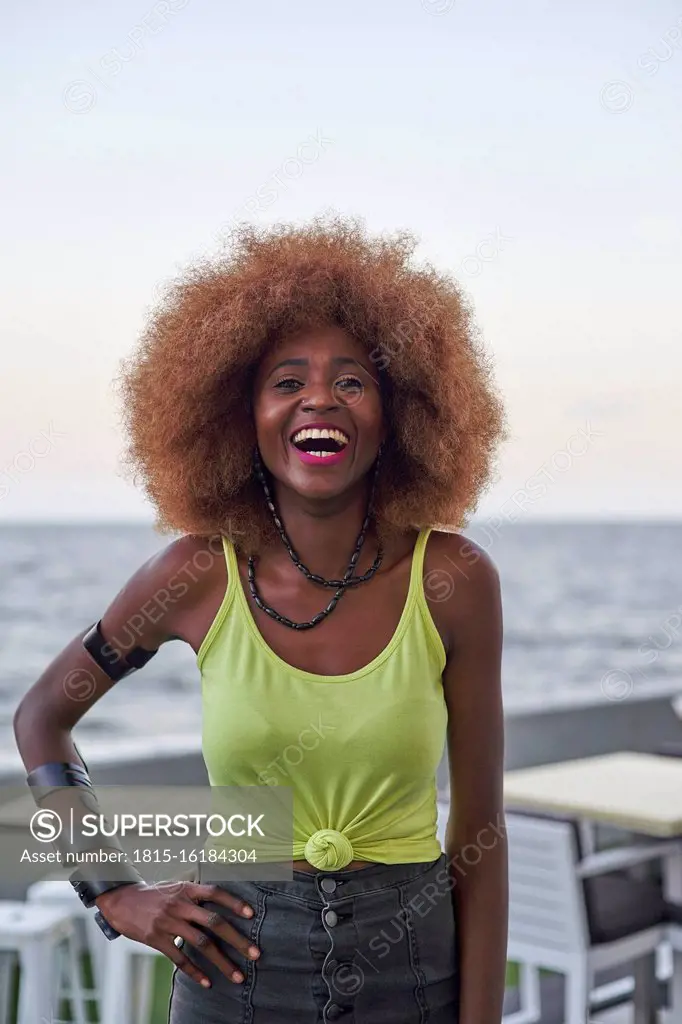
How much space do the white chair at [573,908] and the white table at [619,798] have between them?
9cm

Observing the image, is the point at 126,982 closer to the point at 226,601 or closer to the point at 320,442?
the point at 226,601

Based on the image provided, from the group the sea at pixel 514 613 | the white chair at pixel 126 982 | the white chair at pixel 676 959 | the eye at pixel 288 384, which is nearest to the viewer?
the eye at pixel 288 384

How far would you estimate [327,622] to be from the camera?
141 centimetres

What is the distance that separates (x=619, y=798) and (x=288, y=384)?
223 centimetres

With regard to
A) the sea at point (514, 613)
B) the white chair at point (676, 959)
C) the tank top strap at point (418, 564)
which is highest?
the sea at point (514, 613)

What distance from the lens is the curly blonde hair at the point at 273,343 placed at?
1493 millimetres

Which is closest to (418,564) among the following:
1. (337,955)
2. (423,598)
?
(423,598)

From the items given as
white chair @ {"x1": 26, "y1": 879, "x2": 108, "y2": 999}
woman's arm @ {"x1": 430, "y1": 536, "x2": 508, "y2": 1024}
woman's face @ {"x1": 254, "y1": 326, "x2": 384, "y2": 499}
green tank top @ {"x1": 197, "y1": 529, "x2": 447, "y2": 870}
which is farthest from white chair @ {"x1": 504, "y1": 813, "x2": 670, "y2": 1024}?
woman's face @ {"x1": 254, "y1": 326, "x2": 384, "y2": 499}

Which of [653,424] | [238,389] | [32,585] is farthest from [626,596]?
[238,389]

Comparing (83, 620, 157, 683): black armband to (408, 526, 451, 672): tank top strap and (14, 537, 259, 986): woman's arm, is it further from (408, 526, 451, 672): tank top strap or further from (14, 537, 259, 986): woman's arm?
(408, 526, 451, 672): tank top strap

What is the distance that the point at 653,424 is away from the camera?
1009 inches

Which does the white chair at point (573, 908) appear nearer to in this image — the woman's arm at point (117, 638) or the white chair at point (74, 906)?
the white chair at point (74, 906)

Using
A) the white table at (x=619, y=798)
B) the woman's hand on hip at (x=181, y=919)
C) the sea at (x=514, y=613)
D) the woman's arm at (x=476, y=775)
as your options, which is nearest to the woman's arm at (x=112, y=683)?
the woman's hand on hip at (x=181, y=919)

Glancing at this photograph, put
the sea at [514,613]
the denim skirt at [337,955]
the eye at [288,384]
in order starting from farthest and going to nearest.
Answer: the sea at [514,613]
the eye at [288,384]
the denim skirt at [337,955]
